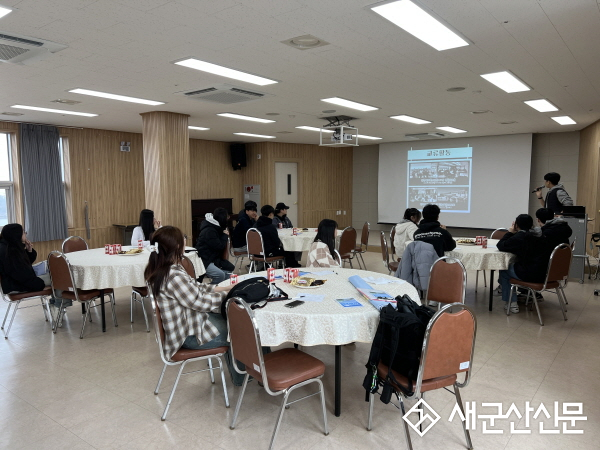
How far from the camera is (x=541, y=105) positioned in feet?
23.6

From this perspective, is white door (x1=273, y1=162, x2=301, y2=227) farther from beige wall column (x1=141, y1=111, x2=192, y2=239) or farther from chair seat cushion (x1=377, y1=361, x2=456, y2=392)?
chair seat cushion (x1=377, y1=361, x2=456, y2=392)

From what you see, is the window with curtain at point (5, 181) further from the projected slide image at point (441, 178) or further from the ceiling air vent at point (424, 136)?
the projected slide image at point (441, 178)

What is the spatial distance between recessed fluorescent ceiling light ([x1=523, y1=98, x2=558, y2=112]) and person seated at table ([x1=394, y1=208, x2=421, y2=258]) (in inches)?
109

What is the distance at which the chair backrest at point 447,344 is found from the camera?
2.35 metres

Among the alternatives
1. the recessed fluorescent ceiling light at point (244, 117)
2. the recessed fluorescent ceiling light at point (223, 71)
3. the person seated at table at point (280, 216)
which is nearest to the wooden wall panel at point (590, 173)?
the person seated at table at point (280, 216)

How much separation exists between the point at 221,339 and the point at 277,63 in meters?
2.98

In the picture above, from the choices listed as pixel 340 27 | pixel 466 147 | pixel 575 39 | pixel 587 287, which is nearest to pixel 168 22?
pixel 340 27

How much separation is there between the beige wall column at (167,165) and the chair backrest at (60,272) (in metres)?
3.17

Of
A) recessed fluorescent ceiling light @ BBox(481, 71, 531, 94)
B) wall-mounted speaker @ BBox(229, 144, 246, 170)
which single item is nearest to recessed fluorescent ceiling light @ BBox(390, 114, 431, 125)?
recessed fluorescent ceiling light @ BBox(481, 71, 531, 94)

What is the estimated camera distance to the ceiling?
3244 mm

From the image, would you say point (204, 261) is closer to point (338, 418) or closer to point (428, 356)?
point (338, 418)

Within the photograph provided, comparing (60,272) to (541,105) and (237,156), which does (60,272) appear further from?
(237,156)

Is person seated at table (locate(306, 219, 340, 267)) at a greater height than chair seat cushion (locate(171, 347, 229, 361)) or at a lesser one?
greater

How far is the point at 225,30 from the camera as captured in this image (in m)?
3.61
